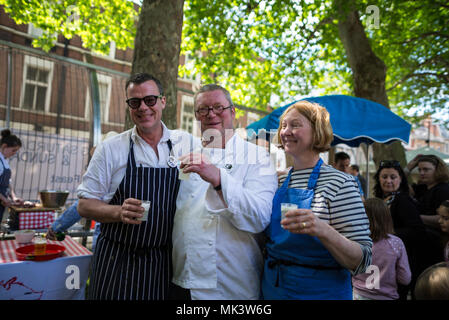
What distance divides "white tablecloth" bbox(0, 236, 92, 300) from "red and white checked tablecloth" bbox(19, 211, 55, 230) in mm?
1222

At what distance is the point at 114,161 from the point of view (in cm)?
186

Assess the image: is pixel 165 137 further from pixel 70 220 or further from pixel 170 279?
pixel 70 220

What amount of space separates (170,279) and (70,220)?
177 cm

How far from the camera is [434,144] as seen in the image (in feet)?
135

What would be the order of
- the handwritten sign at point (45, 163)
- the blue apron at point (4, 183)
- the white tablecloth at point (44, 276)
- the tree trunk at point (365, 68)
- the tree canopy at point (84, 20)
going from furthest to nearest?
the tree canopy at point (84, 20)
the tree trunk at point (365, 68)
the handwritten sign at point (45, 163)
the blue apron at point (4, 183)
the white tablecloth at point (44, 276)

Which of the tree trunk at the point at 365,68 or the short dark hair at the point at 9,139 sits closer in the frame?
the short dark hair at the point at 9,139

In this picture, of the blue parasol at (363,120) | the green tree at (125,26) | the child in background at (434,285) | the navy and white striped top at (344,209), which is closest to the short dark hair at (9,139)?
the green tree at (125,26)

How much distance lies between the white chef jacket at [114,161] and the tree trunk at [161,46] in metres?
1.13

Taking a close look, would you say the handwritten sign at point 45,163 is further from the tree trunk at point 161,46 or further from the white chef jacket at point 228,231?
the white chef jacket at point 228,231

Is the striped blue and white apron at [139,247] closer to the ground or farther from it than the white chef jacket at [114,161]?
closer to the ground

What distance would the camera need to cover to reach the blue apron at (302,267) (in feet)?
4.77

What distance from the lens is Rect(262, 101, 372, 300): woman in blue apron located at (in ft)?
4.41

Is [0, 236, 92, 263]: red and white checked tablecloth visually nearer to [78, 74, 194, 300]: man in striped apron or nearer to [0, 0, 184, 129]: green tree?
[78, 74, 194, 300]: man in striped apron

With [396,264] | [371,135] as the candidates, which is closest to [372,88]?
[371,135]
